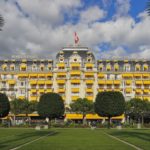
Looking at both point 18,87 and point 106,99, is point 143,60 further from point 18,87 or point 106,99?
point 106,99

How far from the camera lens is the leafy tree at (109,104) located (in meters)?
102

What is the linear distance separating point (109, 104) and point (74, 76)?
5288 cm

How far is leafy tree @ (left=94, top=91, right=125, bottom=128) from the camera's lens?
10156 cm

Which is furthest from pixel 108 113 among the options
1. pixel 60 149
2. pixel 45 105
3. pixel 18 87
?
pixel 60 149

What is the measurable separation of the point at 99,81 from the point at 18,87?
3127 cm

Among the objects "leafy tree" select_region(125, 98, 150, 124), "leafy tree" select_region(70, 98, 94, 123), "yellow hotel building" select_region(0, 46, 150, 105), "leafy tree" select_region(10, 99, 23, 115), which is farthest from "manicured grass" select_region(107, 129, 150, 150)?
"yellow hotel building" select_region(0, 46, 150, 105)

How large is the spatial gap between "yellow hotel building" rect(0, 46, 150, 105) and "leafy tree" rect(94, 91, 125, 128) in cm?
4859

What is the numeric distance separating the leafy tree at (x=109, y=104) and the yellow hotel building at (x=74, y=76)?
48.6 metres

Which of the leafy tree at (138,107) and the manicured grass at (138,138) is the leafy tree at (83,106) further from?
the manicured grass at (138,138)

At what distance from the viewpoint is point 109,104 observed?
101m

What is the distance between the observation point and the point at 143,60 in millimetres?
157625

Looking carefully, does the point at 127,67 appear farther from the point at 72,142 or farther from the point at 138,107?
the point at 72,142

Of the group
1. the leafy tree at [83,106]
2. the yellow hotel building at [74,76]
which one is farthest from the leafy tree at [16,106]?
the yellow hotel building at [74,76]

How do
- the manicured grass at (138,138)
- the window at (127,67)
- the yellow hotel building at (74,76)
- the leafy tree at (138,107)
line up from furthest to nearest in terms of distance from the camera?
the window at (127,67)
the yellow hotel building at (74,76)
the leafy tree at (138,107)
the manicured grass at (138,138)
